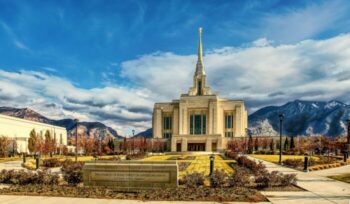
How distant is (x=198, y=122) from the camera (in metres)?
109

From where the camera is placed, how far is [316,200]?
12.4m

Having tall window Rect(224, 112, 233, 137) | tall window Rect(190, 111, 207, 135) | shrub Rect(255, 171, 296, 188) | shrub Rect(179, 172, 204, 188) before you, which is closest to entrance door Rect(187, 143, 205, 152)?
tall window Rect(190, 111, 207, 135)

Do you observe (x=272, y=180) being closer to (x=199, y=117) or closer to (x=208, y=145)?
(x=208, y=145)

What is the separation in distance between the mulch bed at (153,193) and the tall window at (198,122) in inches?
3724

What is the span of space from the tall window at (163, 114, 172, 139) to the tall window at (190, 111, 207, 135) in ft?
30.1

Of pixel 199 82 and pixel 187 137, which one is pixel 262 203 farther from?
pixel 199 82

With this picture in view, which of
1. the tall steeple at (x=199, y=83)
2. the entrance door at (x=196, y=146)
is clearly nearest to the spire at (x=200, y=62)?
the tall steeple at (x=199, y=83)

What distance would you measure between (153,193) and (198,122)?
96.8 m

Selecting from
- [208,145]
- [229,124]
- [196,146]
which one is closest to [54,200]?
[208,145]

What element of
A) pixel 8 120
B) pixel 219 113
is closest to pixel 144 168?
pixel 8 120

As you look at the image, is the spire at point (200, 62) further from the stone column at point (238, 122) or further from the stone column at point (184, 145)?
the stone column at point (184, 145)

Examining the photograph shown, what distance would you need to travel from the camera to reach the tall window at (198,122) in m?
109

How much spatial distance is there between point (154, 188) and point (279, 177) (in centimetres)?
667

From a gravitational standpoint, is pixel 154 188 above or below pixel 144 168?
below
